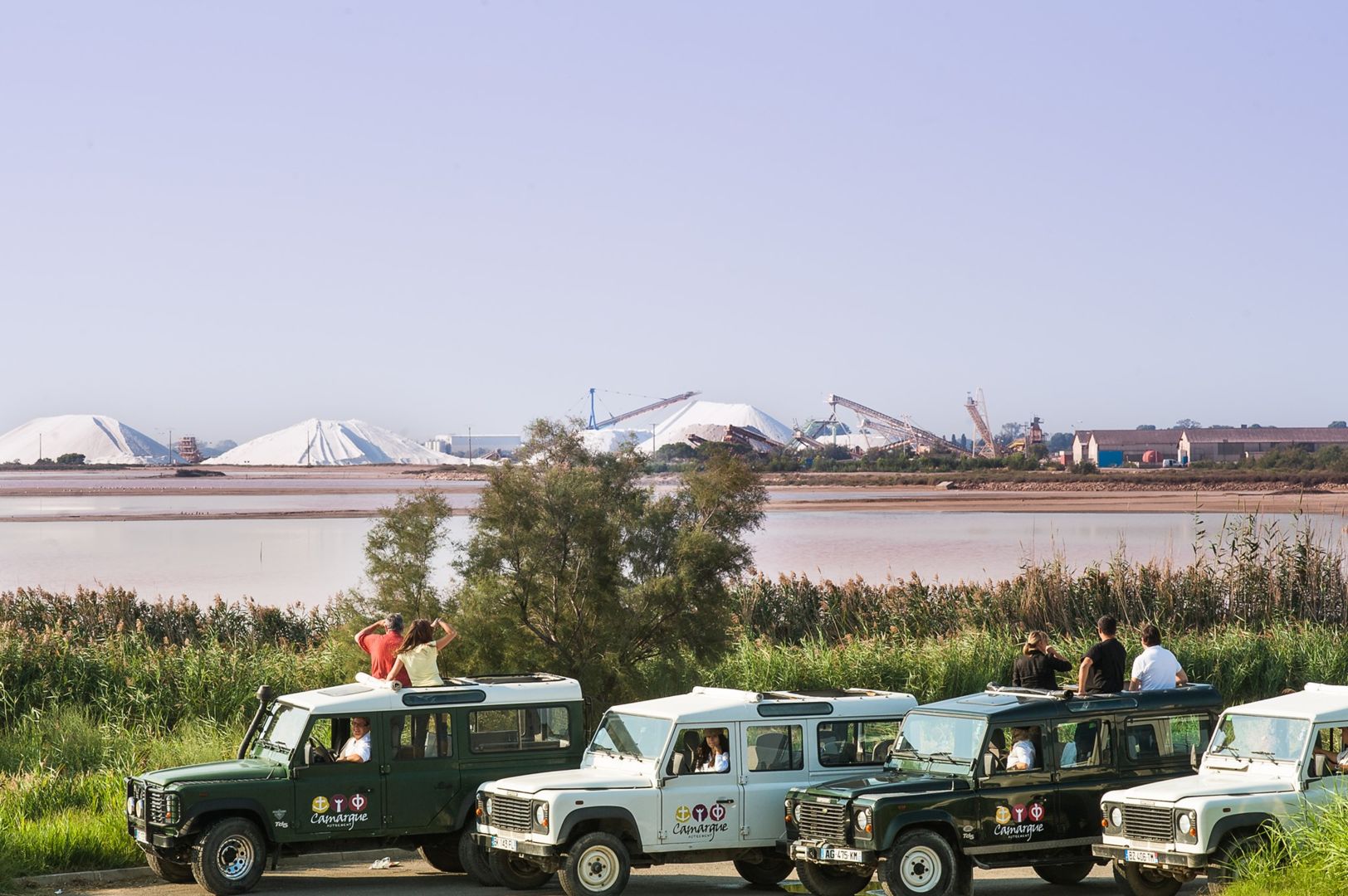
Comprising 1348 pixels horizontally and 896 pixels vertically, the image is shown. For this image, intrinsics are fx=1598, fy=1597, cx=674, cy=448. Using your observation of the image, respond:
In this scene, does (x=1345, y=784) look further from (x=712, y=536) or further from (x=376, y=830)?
(x=712, y=536)

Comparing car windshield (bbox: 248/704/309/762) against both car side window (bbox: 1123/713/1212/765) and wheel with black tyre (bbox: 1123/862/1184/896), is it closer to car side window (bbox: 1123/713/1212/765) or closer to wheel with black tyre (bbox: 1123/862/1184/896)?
wheel with black tyre (bbox: 1123/862/1184/896)

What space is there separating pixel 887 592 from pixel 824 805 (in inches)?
706

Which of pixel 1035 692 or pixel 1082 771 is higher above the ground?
pixel 1035 692

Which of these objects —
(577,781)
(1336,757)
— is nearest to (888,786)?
(577,781)

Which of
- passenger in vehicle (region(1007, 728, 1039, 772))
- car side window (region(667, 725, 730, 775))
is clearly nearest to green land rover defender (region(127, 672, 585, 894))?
car side window (region(667, 725, 730, 775))

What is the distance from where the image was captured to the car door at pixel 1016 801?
43.0 feet

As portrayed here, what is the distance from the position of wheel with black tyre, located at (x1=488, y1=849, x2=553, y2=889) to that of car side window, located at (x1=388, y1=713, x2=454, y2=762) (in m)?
1.02

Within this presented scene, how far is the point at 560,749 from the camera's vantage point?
14.5 metres

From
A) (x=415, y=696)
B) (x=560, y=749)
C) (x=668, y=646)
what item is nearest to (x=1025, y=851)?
(x=560, y=749)

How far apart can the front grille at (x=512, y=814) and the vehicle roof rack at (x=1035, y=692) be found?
4.36 metres

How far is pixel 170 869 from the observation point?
13.7 metres

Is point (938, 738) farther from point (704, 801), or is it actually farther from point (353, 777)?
point (353, 777)

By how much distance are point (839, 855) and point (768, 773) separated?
126 cm

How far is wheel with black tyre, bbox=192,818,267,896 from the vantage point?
1299 cm
